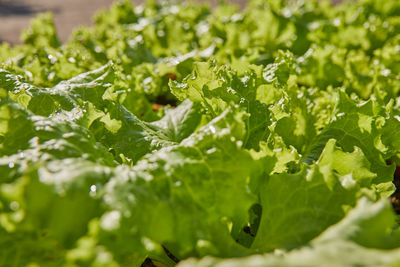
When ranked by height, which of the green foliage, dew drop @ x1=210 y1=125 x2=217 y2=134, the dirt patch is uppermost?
dew drop @ x1=210 y1=125 x2=217 y2=134

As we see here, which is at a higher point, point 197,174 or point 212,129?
point 212,129

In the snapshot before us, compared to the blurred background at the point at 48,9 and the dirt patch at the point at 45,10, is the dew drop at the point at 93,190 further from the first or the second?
the dirt patch at the point at 45,10

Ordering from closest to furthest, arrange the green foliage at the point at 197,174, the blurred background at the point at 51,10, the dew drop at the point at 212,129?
the green foliage at the point at 197,174 → the dew drop at the point at 212,129 → the blurred background at the point at 51,10

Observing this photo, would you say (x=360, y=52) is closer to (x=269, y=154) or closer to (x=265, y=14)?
(x=265, y=14)

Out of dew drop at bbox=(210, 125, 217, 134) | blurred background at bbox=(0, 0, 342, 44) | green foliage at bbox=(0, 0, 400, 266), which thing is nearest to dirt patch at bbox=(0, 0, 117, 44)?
blurred background at bbox=(0, 0, 342, 44)

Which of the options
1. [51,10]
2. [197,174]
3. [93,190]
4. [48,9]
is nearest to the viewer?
[93,190]

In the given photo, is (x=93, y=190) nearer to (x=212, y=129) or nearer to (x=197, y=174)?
(x=197, y=174)

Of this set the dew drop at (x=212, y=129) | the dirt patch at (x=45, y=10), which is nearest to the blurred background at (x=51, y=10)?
the dirt patch at (x=45, y=10)

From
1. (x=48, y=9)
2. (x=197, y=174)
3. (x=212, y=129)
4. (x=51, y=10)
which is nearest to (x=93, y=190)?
(x=197, y=174)

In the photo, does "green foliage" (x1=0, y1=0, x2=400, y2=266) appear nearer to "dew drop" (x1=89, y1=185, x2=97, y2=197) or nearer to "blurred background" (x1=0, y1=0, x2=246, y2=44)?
"dew drop" (x1=89, y1=185, x2=97, y2=197)
